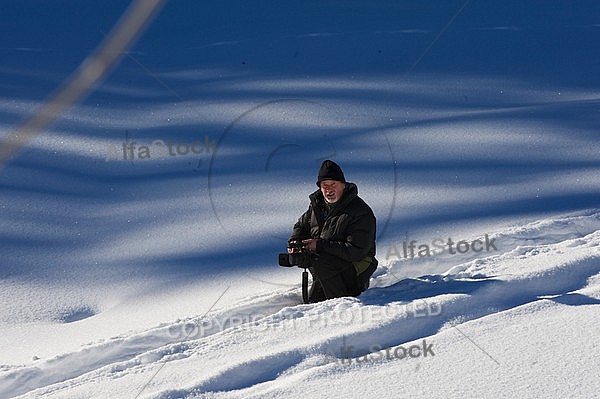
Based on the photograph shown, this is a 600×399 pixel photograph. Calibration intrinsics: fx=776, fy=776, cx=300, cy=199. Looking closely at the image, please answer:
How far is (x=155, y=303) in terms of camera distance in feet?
15.3

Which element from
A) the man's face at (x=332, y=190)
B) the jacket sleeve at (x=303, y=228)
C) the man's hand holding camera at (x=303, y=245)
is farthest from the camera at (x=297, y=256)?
the man's face at (x=332, y=190)

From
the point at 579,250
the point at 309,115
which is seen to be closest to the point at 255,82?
the point at 309,115

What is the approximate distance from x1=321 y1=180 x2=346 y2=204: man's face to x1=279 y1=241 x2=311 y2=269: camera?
276 millimetres

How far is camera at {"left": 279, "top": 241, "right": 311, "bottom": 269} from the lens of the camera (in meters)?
3.94

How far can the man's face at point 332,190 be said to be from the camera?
3938 millimetres

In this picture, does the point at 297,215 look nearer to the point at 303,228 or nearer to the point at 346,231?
the point at 303,228

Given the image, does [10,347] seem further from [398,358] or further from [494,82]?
[494,82]

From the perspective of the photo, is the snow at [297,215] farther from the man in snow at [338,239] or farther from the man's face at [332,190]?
the man's face at [332,190]

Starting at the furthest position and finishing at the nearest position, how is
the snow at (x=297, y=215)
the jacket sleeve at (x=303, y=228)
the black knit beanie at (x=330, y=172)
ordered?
the jacket sleeve at (x=303, y=228) < the black knit beanie at (x=330, y=172) < the snow at (x=297, y=215)

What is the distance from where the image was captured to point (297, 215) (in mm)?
5738

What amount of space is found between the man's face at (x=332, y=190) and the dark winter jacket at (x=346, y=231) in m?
0.03

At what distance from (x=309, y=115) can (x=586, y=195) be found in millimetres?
3540

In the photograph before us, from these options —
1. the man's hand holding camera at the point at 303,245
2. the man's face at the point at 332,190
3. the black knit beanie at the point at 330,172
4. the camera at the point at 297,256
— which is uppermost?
the black knit beanie at the point at 330,172

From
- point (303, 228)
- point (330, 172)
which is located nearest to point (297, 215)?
point (303, 228)
